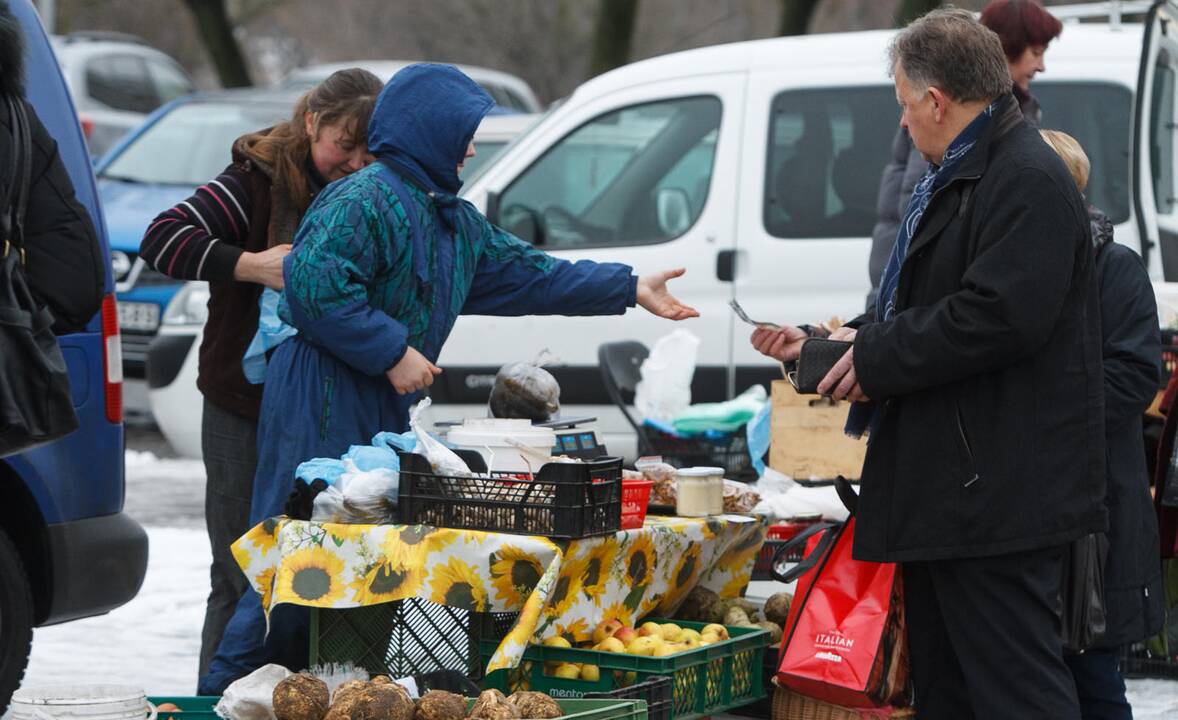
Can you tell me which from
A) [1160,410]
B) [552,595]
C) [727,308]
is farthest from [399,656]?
[727,308]

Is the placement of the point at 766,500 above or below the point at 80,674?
above

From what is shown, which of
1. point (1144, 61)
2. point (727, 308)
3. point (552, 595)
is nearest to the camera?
point (552, 595)

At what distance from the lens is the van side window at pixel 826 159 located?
7512 millimetres

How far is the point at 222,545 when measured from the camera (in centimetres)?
484

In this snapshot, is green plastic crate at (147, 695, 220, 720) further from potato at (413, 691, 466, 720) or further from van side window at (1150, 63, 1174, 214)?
van side window at (1150, 63, 1174, 214)

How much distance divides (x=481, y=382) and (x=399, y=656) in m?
3.92

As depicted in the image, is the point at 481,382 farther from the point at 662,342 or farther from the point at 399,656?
the point at 399,656

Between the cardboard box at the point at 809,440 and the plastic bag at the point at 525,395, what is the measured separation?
1550 mm

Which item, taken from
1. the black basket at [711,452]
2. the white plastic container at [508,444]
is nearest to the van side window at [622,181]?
the black basket at [711,452]

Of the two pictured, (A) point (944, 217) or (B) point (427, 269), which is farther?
(B) point (427, 269)

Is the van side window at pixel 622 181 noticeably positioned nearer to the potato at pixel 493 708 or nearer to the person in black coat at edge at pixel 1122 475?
the person in black coat at edge at pixel 1122 475

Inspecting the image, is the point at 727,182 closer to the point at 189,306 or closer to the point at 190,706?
the point at 189,306

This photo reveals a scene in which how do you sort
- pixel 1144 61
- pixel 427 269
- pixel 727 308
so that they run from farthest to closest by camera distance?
pixel 727 308 < pixel 1144 61 < pixel 427 269

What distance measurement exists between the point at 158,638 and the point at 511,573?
3041 millimetres
